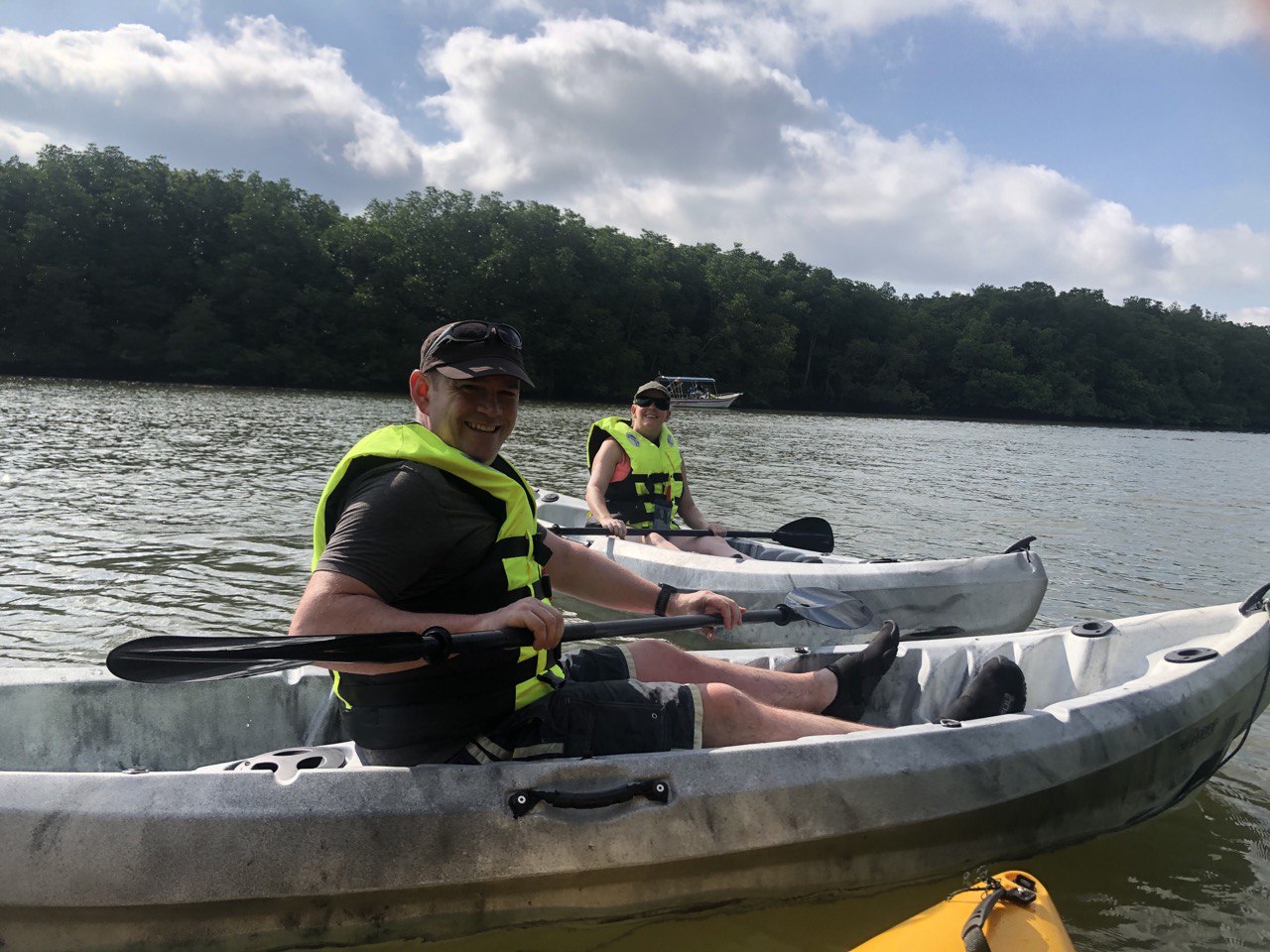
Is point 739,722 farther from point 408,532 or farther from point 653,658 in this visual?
point 408,532

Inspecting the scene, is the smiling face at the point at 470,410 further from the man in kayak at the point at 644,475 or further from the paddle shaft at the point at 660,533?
the man in kayak at the point at 644,475

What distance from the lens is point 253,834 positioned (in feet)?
8.03

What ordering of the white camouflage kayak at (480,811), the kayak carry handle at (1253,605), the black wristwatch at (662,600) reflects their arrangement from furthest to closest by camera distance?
the kayak carry handle at (1253,605) → the black wristwatch at (662,600) → the white camouflage kayak at (480,811)

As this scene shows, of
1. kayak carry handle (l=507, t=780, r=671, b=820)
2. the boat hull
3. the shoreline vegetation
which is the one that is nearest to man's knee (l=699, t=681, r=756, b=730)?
kayak carry handle (l=507, t=780, r=671, b=820)

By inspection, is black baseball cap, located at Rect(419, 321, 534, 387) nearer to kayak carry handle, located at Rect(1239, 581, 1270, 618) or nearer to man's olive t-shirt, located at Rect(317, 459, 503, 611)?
man's olive t-shirt, located at Rect(317, 459, 503, 611)

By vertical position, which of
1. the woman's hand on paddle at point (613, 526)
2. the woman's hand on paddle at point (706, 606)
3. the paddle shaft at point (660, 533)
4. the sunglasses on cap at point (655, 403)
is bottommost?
the paddle shaft at point (660, 533)

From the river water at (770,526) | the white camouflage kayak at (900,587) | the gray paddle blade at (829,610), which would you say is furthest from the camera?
the white camouflage kayak at (900,587)

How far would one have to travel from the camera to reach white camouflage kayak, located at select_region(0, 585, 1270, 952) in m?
2.41

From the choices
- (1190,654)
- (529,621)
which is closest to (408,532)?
(529,621)

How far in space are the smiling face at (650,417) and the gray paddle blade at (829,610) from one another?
2.89 metres

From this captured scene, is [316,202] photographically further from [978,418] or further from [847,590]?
[847,590]

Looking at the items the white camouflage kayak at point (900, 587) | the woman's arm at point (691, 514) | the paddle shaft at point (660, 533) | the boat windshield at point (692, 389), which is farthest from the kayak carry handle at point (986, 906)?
the boat windshield at point (692, 389)

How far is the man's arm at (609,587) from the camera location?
132 inches

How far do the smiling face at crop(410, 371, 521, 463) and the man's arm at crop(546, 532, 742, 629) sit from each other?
696 millimetres
